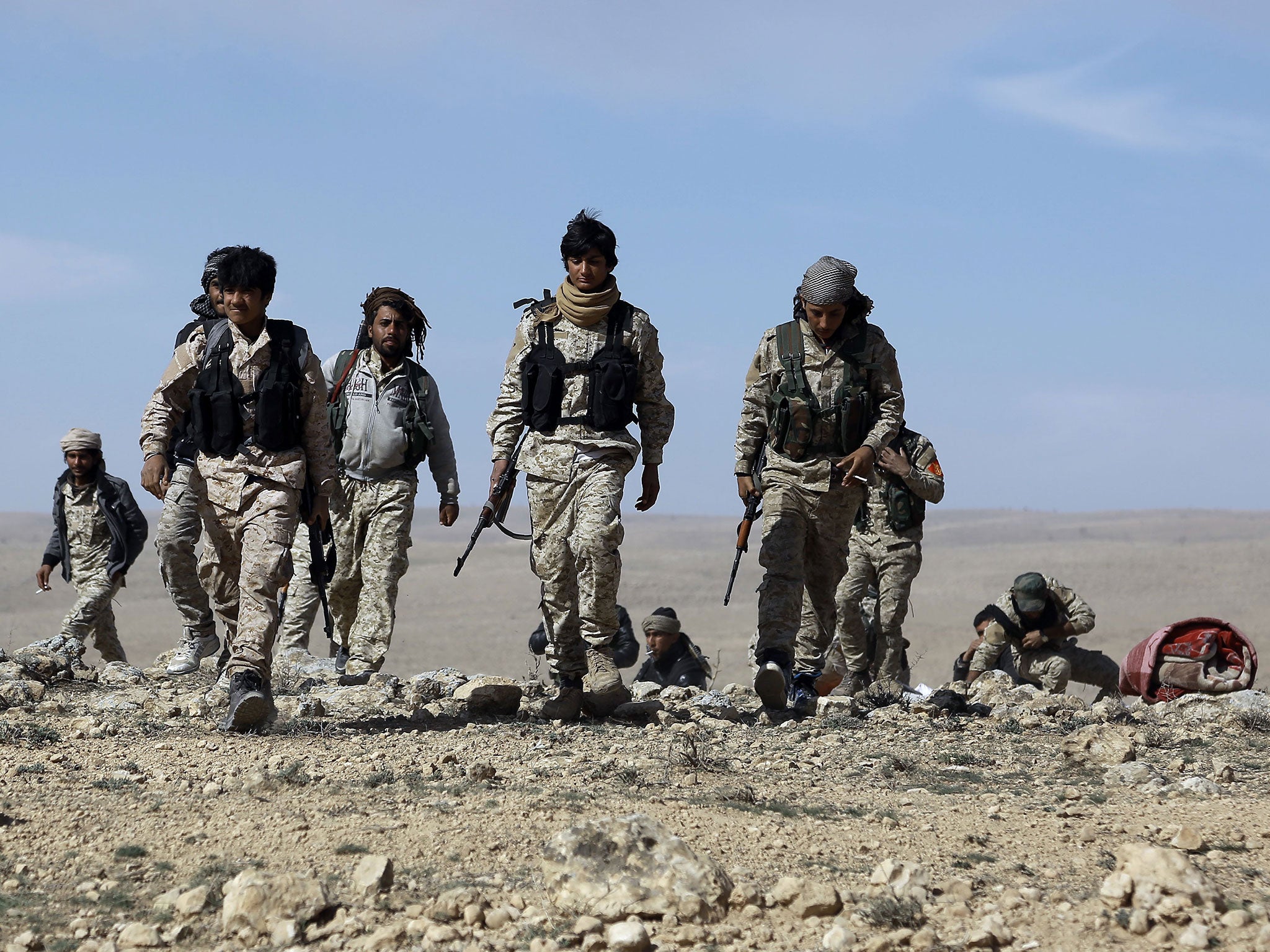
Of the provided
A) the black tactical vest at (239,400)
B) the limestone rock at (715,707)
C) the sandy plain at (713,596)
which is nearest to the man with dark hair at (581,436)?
the limestone rock at (715,707)

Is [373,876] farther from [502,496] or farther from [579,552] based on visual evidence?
[502,496]

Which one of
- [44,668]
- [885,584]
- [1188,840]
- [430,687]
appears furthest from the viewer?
[885,584]

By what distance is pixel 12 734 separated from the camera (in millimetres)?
5324

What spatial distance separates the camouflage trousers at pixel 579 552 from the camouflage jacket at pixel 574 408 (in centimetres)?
7

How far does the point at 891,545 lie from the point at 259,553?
4949 millimetres

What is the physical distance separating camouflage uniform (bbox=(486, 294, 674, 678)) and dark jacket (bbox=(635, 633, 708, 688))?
3.81 m

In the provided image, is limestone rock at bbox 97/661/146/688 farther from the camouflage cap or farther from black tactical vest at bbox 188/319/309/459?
the camouflage cap

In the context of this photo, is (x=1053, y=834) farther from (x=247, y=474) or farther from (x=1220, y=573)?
(x=1220, y=573)

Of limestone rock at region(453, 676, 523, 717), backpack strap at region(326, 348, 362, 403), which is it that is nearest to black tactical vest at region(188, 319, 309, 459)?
limestone rock at region(453, 676, 523, 717)

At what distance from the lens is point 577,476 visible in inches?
237

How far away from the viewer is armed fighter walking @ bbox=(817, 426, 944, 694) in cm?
906

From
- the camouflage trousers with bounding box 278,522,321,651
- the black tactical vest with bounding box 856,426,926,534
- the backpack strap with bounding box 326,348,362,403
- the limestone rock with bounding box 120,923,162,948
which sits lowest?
the limestone rock with bounding box 120,923,162,948

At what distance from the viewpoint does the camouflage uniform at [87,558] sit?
31.3ft

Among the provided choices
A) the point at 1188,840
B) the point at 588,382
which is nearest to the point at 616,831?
the point at 1188,840
